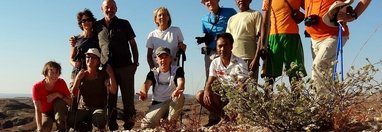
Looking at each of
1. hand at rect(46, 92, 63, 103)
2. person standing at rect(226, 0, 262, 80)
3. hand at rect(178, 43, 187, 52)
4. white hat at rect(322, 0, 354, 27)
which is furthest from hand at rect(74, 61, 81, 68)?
white hat at rect(322, 0, 354, 27)

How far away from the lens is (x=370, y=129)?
4.73 metres

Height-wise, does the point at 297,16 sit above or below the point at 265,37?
above

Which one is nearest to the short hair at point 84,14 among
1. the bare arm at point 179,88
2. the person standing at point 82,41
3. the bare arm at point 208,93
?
the person standing at point 82,41

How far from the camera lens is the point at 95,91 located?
24.5 feet

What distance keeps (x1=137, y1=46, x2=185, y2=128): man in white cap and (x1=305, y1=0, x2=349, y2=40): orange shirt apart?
2.13 metres

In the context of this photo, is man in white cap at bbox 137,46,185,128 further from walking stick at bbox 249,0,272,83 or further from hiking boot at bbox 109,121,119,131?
walking stick at bbox 249,0,272,83

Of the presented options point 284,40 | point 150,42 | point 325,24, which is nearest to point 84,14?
point 150,42

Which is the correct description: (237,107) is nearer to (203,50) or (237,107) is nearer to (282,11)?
(282,11)

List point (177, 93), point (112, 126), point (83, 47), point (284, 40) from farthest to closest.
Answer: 1. point (112, 126)
2. point (83, 47)
3. point (177, 93)
4. point (284, 40)

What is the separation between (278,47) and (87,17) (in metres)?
3.17

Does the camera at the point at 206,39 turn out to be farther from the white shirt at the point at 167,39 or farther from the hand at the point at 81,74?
the hand at the point at 81,74

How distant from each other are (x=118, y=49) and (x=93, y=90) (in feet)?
2.53

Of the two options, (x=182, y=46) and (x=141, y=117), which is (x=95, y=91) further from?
(x=182, y=46)

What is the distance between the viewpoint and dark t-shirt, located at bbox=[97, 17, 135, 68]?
7.64 metres
